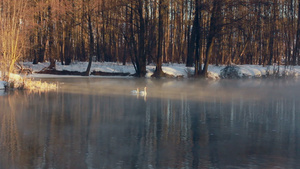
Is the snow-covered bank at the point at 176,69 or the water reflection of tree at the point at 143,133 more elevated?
the snow-covered bank at the point at 176,69

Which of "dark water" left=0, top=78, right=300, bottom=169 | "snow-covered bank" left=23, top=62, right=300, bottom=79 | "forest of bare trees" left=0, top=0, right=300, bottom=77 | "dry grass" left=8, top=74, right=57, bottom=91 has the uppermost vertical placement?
"forest of bare trees" left=0, top=0, right=300, bottom=77

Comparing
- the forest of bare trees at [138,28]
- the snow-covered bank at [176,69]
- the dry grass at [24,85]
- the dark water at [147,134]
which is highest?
the forest of bare trees at [138,28]

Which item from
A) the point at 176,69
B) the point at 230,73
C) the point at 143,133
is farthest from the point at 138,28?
the point at 143,133

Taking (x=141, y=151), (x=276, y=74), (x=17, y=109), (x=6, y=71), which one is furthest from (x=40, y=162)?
(x=276, y=74)

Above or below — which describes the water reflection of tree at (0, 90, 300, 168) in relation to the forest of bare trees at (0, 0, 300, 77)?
below

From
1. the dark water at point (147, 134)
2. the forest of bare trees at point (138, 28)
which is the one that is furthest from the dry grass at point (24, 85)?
the dark water at point (147, 134)

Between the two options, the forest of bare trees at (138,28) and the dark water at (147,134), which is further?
the forest of bare trees at (138,28)

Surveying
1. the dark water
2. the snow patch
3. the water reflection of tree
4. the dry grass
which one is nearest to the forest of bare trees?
the dry grass

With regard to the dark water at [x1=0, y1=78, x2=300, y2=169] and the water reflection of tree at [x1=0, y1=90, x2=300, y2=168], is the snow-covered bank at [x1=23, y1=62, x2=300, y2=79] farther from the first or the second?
the water reflection of tree at [x1=0, y1=90, x2=300, y2=168]

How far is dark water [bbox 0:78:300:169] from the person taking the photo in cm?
995

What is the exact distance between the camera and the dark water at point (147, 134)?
995 centimetres

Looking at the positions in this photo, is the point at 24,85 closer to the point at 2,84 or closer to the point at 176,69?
the point at 2,84

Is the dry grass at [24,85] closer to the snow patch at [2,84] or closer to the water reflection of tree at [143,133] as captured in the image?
the snow patch at [2,84]

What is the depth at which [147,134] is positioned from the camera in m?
13.2
